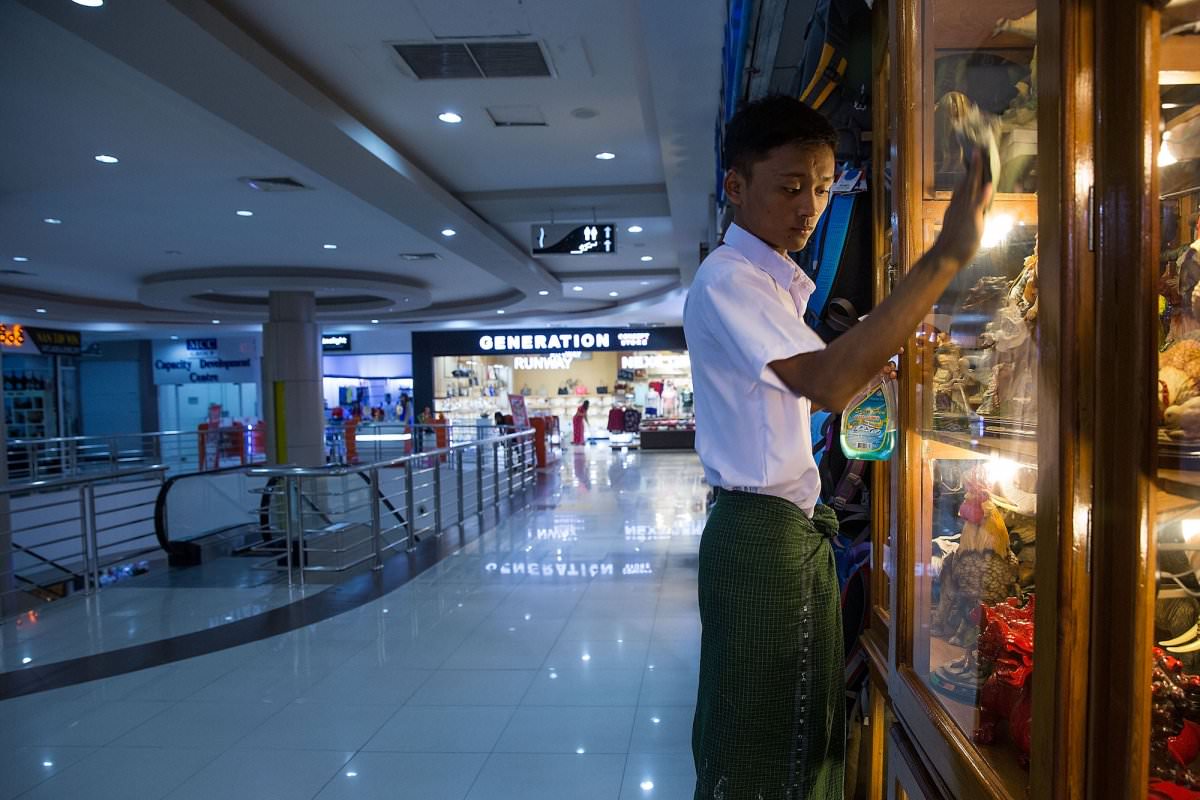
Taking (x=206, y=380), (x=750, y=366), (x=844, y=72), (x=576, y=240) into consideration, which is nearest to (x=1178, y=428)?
(x=750, y=366)

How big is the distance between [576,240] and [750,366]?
673 cm

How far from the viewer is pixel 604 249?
7625mm

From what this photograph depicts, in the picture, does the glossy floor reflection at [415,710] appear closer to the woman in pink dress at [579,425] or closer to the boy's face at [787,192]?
the boy's face at [787,192]

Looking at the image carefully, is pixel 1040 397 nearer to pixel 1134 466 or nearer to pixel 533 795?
pixel 1134 466

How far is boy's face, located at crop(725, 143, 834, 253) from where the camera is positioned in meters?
1.17

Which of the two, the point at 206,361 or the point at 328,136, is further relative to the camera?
the point at 206,361

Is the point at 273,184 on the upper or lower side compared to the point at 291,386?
upper

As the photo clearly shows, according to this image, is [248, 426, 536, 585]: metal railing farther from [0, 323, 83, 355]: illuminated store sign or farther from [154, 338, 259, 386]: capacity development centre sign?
[154, 338, 259, 386]: capacity development centre sign

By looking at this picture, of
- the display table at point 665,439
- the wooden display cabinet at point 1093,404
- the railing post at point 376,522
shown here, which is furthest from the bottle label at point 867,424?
the display table at point 665,439

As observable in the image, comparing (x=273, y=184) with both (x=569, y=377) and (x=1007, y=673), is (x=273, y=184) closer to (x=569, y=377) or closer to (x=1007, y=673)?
(x=1007, y=673)

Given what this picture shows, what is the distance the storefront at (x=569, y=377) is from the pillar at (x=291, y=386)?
25.2 feet

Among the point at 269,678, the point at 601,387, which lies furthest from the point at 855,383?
the point at 601,387

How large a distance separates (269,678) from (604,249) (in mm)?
5011

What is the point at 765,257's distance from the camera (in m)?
1.20
